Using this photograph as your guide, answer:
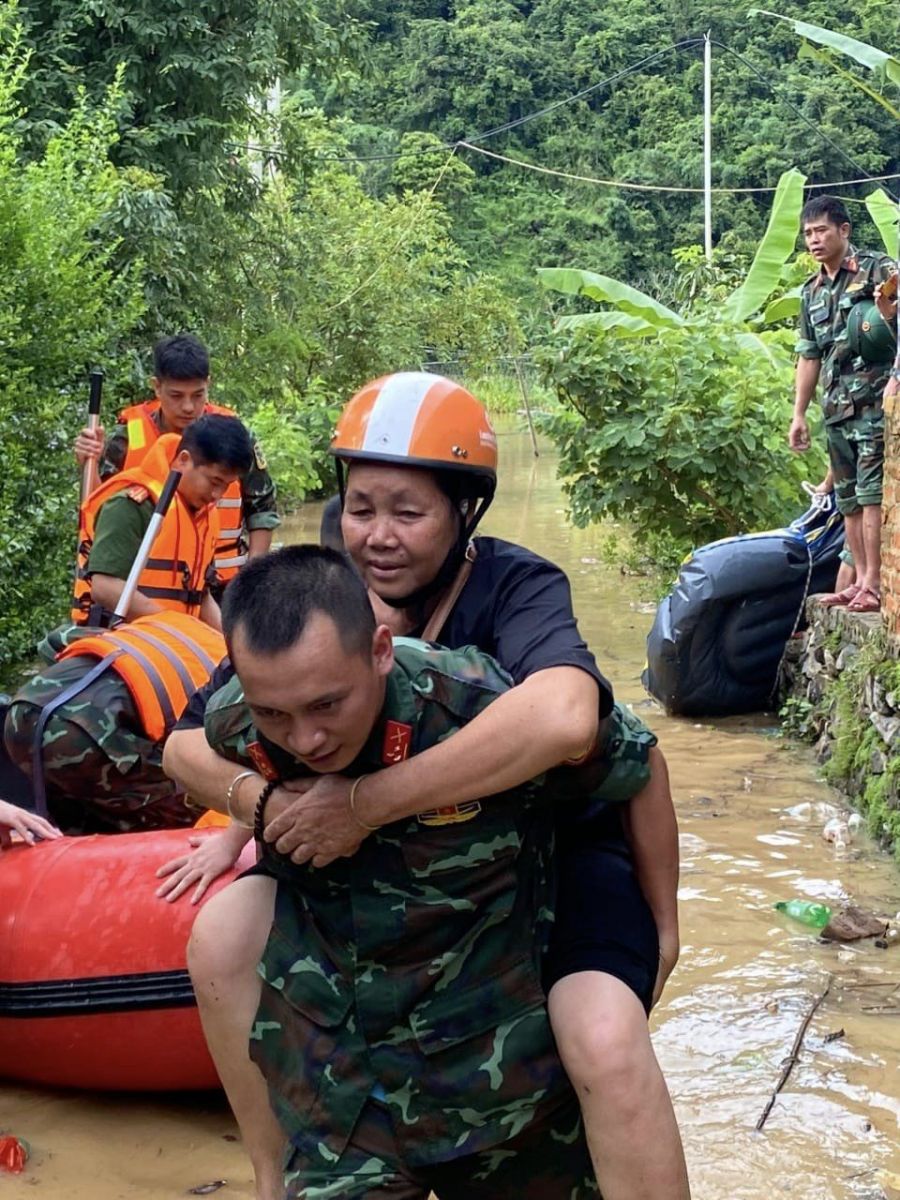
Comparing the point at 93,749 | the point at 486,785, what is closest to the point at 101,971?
the point at 93,749

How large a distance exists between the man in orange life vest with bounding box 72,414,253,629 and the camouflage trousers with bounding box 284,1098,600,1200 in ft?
10.6

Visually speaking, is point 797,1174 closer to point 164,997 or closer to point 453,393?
point 164,997

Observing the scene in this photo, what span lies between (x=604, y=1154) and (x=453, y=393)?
A: 52.2 inches

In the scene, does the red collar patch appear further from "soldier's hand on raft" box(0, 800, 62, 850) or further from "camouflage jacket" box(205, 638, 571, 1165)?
"soldier's hand on raft" box(0, 800, 62, 850)

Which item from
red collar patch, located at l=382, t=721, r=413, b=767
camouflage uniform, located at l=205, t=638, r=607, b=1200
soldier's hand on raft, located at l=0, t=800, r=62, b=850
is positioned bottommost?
soldier's hand on raft, located at l=0, t=800, r=62, b=850

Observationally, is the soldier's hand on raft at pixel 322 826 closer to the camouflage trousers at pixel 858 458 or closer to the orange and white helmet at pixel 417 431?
the orange and white helmet at pixel 417 431

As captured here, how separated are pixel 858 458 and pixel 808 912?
2.91 m

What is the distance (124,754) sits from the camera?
13.9 feet

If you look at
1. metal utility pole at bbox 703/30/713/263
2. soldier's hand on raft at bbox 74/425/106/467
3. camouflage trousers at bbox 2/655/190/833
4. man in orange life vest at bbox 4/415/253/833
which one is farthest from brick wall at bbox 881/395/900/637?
metal utility pole at bbox 703/30/713/263

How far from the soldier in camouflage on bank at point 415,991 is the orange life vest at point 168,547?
313cm

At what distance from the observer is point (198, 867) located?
12.2 feet

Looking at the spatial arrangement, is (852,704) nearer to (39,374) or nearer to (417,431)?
(39,374)

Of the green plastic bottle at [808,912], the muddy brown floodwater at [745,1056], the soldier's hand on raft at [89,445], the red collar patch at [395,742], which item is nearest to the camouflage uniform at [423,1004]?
the red collar patch at [395,742]

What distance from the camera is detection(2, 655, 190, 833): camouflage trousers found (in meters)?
4.20
